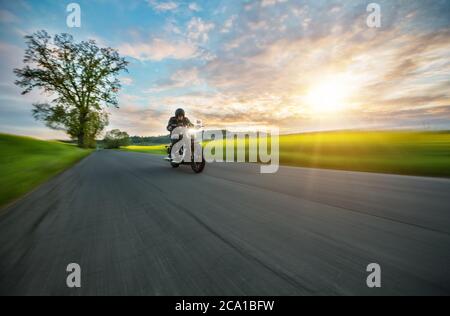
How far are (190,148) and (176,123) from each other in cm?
190

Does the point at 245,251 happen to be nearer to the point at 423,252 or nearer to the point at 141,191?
the point at 423,252

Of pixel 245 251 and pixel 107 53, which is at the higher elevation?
pixel 107 53

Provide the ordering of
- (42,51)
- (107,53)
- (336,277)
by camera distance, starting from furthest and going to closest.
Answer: (107,53) → (42,51) → (336,277)

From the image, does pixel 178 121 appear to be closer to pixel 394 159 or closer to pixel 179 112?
pixel 179 112

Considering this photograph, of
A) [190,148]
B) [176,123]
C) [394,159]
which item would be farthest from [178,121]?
[394,159]

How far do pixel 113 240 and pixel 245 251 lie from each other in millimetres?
1748

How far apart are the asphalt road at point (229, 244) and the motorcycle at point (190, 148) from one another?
12.9 feet

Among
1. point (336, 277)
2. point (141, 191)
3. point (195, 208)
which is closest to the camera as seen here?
point (336, 277)

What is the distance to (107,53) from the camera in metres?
28.9

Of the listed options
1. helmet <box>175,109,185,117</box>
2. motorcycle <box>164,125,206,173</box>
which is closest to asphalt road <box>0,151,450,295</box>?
motorcycle <box>164,125,206,173</box>

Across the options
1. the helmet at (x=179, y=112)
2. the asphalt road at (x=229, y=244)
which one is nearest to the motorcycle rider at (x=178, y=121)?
the helmet at (x=179, y=112)

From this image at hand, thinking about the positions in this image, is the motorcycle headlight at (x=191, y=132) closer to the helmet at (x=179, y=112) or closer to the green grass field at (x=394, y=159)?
the helmet at (x=179, y=112)

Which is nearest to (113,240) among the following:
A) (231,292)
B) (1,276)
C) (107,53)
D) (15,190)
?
(1,276)
